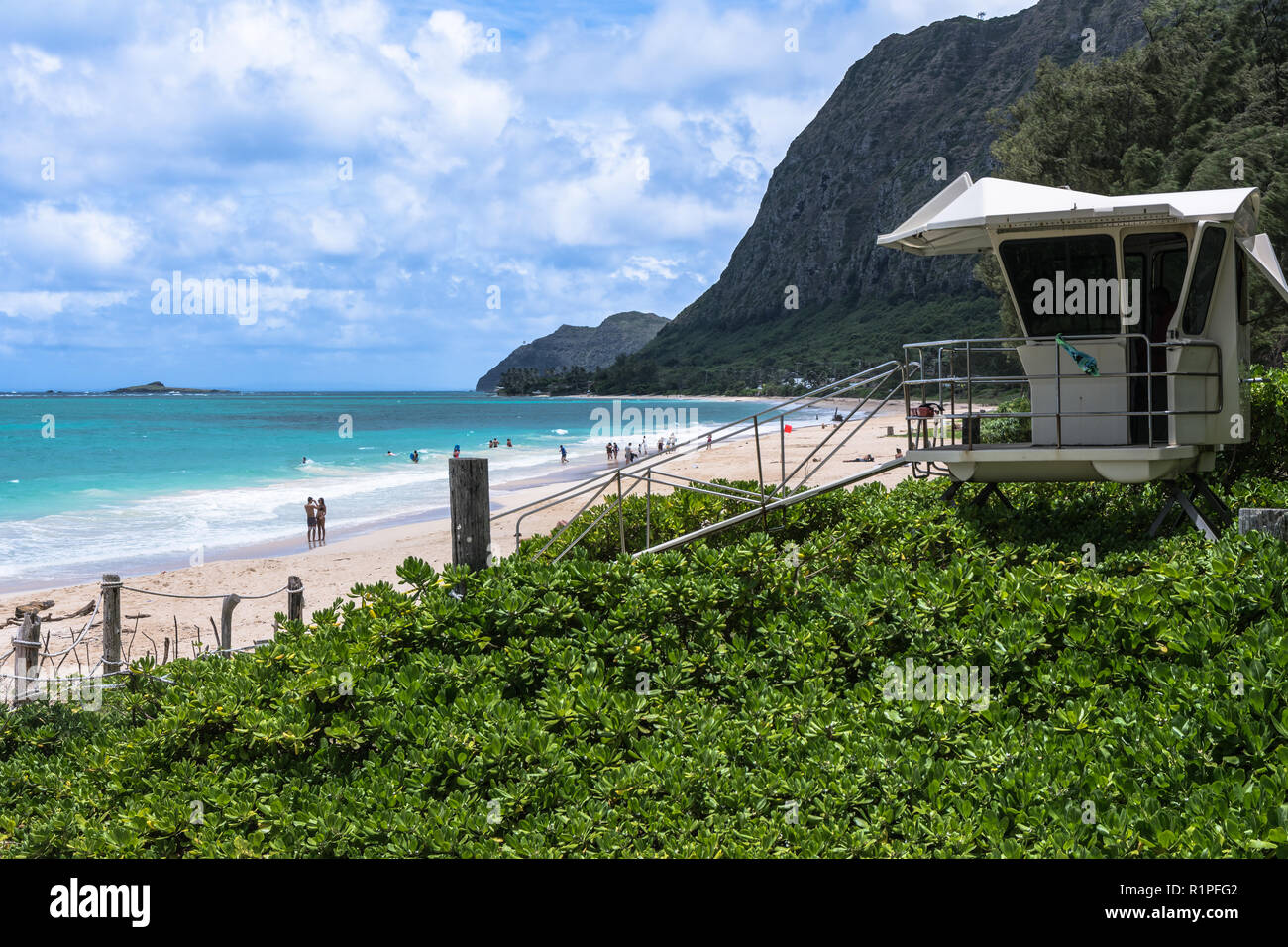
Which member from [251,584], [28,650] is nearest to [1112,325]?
[28,650]

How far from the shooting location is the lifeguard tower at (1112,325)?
33.9 ft

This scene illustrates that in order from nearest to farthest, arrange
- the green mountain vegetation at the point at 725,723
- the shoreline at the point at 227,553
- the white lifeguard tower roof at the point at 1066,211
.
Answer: the green mountain vegetation at the point at 725,723 → the white lifeguard tower roof at the point at 1066,211 → the shoreline at the point at 227,553

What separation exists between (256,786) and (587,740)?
82.7 inches

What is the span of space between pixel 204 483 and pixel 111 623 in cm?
5156

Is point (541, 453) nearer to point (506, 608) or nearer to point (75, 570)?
point (75, 570)

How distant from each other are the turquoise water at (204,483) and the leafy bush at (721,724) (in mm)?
26951

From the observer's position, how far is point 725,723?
19.4ft

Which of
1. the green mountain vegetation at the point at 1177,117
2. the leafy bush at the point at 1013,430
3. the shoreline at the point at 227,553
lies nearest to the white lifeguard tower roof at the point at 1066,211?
the leafy bush at the point at 1013,430

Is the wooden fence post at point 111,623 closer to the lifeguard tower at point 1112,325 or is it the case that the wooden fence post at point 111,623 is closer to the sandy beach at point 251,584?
the sandy beach at point 251,584

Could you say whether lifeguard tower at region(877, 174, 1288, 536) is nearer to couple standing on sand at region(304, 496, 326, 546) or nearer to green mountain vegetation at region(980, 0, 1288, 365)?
green mountain vegetation at region(980, 0, 1288, 365)

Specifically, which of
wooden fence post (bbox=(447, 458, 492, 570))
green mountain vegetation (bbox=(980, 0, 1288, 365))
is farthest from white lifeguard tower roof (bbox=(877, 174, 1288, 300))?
green mountain vegetation (bbox=(980, 0, 1288, 365))

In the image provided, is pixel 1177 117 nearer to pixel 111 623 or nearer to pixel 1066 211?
pixel 1066 211

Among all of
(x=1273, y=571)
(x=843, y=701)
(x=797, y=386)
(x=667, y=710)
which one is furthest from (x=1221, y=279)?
(x=797, y=386)

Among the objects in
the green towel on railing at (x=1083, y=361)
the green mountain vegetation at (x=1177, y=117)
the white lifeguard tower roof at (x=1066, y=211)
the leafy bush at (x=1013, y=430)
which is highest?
the green mountain vegetation at (x=1177, y=117)
